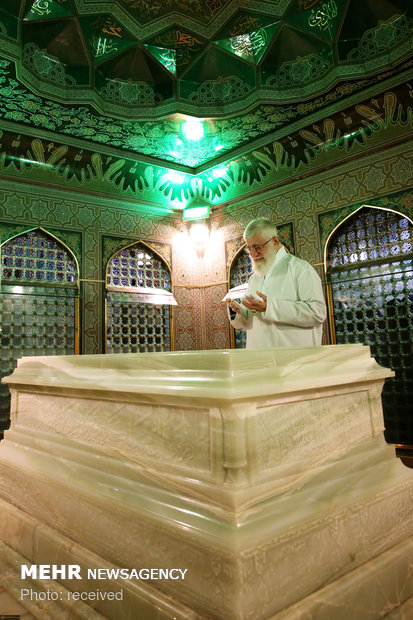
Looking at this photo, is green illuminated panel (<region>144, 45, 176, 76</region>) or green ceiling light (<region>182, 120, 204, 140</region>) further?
green ceiling light (<region>182, 120, 204, 140</region>)

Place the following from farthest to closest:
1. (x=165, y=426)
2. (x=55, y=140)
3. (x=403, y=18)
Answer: (x=55, y=140), (x=403, y=18), (x=165, y=426)

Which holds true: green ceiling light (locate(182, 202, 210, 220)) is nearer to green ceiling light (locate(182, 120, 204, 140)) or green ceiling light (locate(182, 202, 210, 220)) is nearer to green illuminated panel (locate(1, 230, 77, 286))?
green ceiling light (locate(182, 120, 204, 140))

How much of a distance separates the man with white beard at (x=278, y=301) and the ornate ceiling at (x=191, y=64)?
3.09m

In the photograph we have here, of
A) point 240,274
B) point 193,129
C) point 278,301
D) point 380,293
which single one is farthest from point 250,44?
point 278,301

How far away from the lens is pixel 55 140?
5754 millimetres

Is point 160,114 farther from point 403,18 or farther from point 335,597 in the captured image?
point 335,597

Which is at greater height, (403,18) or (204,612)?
(403,18)

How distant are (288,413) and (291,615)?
0.63 metres

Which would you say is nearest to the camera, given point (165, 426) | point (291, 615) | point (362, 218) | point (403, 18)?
point (291, 615)

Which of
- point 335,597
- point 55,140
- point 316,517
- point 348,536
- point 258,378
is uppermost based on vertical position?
point 55,140

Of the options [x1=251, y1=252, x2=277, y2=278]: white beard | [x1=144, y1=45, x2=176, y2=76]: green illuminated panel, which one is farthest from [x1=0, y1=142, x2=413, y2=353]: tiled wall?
[x1=251, y1=252, x2=277, y2=278]: white beard

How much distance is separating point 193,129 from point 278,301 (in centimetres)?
419

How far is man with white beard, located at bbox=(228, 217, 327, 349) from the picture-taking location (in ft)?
7.79

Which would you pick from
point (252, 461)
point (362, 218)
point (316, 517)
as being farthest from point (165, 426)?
point (362, 218)
